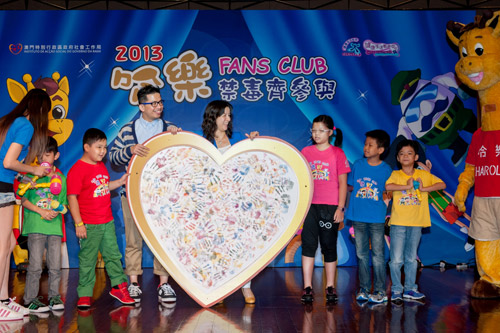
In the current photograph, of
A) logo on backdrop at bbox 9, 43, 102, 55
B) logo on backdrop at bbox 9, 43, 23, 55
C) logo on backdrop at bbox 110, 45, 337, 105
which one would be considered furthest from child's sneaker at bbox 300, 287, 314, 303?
logo on backdrop at bbox 9, 43, 23, 55

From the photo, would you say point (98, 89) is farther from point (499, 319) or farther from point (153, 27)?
point (499, 319)

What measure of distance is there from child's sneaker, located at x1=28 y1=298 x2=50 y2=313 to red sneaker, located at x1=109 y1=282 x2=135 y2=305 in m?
0.45

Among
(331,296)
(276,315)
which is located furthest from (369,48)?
(276,315)

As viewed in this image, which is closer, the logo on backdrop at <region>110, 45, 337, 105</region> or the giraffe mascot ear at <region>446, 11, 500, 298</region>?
the giraffe mascot ear at <region>446, 11, 500, 298</region>

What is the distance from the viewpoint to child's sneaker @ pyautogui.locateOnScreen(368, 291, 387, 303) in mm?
3551

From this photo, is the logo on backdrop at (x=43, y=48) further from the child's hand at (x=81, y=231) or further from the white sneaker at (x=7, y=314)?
the white sneaker at (x=7, y=314)

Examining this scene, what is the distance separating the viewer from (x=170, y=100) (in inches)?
206

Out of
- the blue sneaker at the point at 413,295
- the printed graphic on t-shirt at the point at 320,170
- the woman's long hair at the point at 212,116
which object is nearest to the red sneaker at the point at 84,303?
the woman's long hair at the point at 212,116

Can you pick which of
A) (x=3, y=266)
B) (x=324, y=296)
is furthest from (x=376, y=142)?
(x=3, y=266)

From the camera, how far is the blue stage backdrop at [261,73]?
17.0 ft

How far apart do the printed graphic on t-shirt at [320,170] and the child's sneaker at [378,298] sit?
0.87 meters

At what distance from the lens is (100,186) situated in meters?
3.51

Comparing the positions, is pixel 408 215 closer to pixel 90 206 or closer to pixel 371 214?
pixel 371 214

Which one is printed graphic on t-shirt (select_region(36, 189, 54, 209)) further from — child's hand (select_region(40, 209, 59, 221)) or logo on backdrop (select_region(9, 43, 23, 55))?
logo on backdrop (select_region(9, 43, 23, 55))
